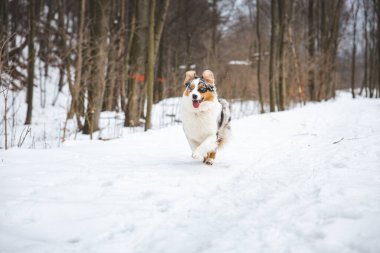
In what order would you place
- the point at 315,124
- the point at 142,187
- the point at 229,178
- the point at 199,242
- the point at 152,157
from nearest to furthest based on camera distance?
1. the point at 199,242
2. the point at 142,187
3. the point at 229,178
4. the point at 152,157
5. the point at 315,124

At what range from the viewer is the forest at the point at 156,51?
9.54 m

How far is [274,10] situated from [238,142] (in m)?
8.61

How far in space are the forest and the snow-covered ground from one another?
2.54 metres

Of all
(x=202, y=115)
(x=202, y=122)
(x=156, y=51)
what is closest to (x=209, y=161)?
(x=202, y=122)

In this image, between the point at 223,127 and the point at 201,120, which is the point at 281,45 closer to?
the point at 223,127

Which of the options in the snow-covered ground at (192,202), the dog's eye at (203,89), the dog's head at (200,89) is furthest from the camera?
the dog's eye at (203,89)

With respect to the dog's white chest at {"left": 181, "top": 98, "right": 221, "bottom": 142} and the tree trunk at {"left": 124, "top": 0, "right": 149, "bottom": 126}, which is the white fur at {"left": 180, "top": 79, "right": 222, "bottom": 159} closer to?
the dog's white chest at {"left": 181, "top": 98, "right": 221, "bottom": 142}

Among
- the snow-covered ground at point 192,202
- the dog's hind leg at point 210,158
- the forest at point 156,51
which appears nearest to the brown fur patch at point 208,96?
the dog's hind leg at point 210,158

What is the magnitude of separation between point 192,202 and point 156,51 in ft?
24.0

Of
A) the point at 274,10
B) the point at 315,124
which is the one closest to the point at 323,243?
the point at 315,124

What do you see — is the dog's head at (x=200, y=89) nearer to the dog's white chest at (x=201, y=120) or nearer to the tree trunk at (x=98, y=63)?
the dog's white chest at (x=201, y=120)

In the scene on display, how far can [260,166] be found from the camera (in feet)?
15.4

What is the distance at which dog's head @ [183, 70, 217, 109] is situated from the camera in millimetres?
4547

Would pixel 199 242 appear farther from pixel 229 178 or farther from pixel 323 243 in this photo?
pixel 229 178
